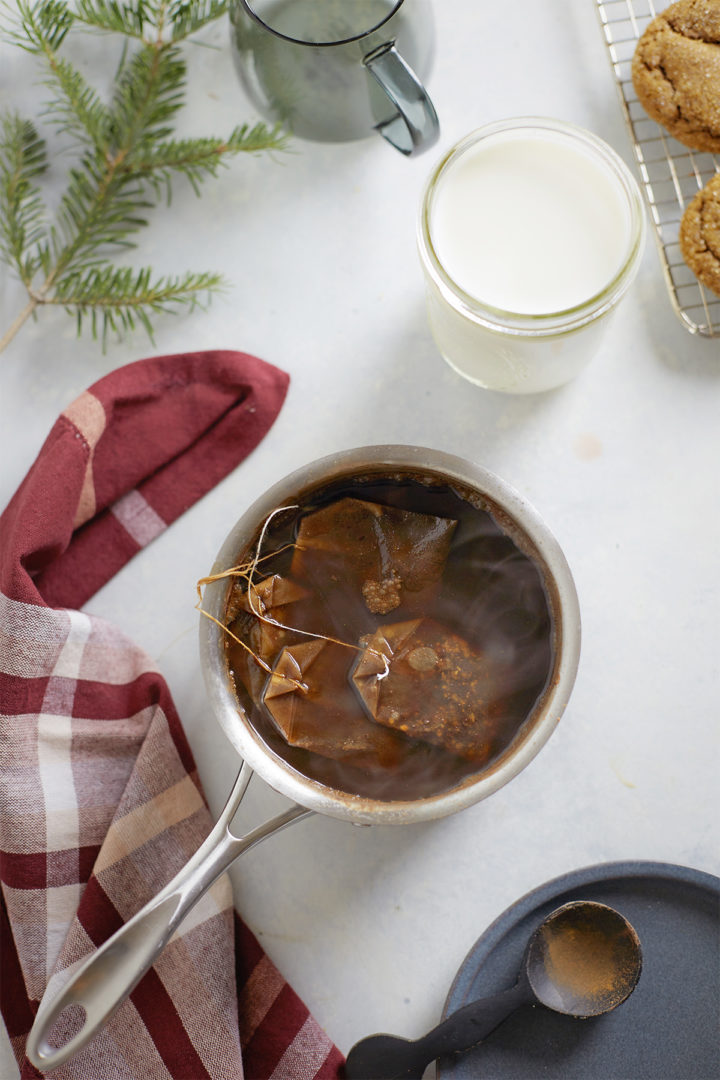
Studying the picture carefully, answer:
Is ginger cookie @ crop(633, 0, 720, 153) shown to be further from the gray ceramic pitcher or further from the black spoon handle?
the black spoon handle

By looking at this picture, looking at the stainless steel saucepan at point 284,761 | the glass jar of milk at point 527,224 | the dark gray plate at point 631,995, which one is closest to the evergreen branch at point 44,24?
the glass jar of milk at point 527,224

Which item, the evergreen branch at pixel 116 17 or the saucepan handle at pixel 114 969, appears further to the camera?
the evergreen branch at pixel 116 17

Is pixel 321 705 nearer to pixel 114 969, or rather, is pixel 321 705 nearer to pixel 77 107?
pixel 114 969

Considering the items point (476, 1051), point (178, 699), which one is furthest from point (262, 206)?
point (476, 1051)

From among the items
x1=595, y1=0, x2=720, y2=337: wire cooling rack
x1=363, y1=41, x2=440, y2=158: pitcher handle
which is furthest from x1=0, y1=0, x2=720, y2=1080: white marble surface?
x1=363, y1=41, x2=440, y2=158: pitcher handle

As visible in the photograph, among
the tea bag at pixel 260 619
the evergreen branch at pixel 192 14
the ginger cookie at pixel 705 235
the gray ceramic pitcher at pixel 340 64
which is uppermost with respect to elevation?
the evergreen branch at pixel 192 14

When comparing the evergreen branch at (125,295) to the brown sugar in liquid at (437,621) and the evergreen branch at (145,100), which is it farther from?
the brown sugar in liquid at (437,621)

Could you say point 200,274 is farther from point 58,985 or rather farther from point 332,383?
point 58,985
